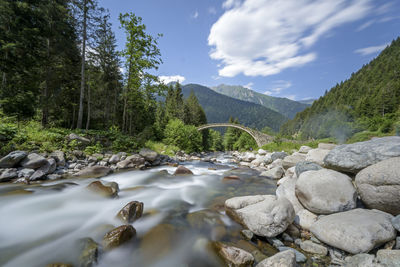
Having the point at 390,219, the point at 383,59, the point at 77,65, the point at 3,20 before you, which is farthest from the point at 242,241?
the point at 383,59

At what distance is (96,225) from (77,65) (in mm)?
19637

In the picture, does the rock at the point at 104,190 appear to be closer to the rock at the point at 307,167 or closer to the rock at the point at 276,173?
the rock at the point at 307,167

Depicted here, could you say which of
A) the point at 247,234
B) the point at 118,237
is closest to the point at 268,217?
the point at 247,234

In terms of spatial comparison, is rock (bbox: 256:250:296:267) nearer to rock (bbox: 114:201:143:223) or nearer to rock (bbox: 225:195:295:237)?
rock (bbox: 225:195:295:237)

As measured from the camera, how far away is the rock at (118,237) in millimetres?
2981

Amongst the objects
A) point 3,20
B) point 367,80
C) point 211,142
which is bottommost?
point 211,142

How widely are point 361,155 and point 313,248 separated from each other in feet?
10.6

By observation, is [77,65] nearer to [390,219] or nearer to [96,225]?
[96,225]

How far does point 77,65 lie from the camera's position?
16531 millimetres

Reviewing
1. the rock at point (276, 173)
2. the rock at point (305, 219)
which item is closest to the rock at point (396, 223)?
the rock at point (305, 219)

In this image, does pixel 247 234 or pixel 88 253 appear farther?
pixel 247 234

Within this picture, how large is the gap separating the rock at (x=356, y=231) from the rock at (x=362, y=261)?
0.77 feet

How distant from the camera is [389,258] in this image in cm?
225

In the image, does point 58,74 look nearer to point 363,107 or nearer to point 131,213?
point 131,213
